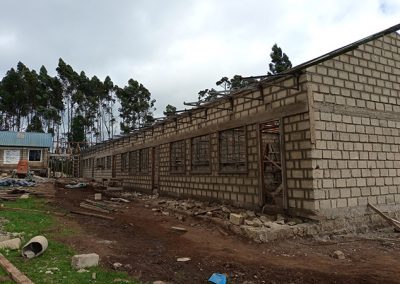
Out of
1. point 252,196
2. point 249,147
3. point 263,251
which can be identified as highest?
point 249,147

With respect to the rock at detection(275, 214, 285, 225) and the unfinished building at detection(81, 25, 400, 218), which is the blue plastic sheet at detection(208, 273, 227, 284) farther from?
the unfinished building at detection(81, 25, 400, 218)

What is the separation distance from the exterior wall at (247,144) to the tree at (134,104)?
3333cm

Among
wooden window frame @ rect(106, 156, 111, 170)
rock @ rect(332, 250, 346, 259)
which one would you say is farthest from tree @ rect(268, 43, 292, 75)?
rock @ rect(332, 250, 346, 259)

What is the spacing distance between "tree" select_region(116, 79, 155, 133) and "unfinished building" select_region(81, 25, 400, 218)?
132ft

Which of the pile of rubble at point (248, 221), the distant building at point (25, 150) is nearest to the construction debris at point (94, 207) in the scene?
the pile of rubble at point (248, 221)

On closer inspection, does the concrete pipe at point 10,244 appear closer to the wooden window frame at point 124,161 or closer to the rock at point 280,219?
the rock at point 280,219

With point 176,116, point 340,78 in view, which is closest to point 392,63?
point 340,78

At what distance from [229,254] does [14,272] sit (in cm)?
408

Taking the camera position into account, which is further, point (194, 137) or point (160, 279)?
point (194, 137)

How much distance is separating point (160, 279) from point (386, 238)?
640 cm

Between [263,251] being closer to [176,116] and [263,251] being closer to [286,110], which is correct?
[286,110]

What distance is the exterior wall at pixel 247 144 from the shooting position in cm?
Result: 920

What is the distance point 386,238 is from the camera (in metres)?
8.81

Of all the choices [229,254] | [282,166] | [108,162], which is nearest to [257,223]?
[282,166]
